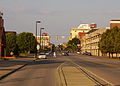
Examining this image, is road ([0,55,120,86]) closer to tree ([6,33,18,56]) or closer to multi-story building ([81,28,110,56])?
tree ([6,33,18,56])

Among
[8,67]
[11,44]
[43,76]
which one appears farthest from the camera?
[11,44]

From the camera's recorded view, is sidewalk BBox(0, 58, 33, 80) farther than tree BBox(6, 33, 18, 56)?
No

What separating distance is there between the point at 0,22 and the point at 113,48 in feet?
95.3

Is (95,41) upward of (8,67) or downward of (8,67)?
upward

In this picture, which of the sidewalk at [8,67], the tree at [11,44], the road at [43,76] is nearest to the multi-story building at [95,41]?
the tree at [11,44]

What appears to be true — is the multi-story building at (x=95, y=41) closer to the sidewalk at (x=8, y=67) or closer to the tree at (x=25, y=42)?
the tree at (x=25, y=42)

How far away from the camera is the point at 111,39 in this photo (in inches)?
3268

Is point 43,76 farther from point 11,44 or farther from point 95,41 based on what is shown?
point 95,41

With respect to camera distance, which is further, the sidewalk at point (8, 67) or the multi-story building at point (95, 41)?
the multi-story building at point (95, 41)

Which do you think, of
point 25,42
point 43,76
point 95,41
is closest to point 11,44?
point 25,42

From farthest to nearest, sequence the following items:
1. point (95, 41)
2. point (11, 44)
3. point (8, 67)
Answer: point (95, 41) → point (11, 44) → point (8, 67)

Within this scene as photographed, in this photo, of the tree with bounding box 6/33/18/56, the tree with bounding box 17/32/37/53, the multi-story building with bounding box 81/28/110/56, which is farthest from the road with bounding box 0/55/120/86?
the multi-story building with bounding box 81/28/110/56

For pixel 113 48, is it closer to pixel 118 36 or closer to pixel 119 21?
pixel 118 36

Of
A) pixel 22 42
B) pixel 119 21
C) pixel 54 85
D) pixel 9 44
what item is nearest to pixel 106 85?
pixel 54 85
